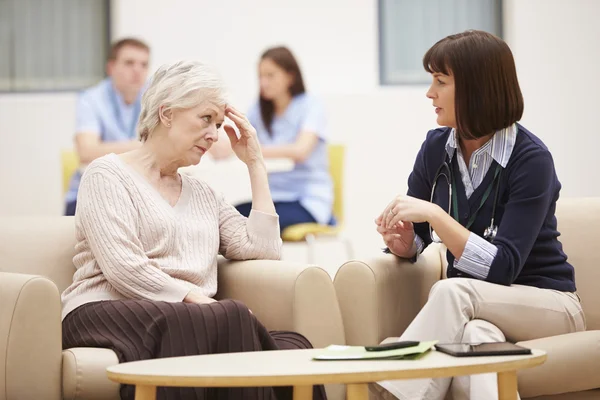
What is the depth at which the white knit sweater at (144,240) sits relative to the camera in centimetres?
229

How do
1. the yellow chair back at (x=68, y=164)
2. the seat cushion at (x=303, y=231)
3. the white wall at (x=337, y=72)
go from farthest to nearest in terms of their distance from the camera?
1. the white wall at (x=337, y=72)
2. the yellow chair back at (x=68, y=164)
3. the seat cushion at (x=303, y=231)

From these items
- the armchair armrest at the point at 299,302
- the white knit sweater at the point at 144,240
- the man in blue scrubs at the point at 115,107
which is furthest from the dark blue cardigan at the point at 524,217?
the man in blue scrubs at the point at 115,107

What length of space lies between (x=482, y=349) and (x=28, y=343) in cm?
96

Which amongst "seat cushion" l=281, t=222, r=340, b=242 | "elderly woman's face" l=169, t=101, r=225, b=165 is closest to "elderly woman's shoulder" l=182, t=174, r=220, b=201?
"elderly woman's face" l=169, t=101, r=225, b=165

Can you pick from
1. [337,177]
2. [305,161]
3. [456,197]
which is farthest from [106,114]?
[456,197]

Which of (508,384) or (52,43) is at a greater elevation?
(52,43)

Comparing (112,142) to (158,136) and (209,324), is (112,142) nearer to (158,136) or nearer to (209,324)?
(158,136)

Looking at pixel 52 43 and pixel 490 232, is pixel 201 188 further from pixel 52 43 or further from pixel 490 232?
pixel 52 43

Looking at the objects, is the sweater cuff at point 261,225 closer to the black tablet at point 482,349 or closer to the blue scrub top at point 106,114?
the black tablet at point 482,349

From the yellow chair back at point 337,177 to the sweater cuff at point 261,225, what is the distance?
274cm

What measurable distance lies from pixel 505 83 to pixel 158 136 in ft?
2.96

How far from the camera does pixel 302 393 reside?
2041mm

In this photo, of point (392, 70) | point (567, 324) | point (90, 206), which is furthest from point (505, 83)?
point (392, 70)

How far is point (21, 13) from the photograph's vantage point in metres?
6.85
